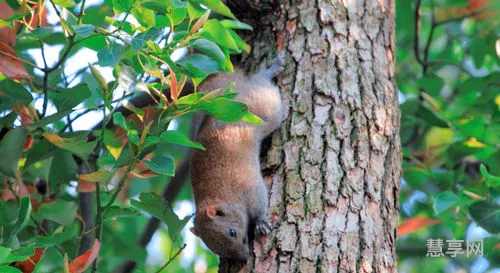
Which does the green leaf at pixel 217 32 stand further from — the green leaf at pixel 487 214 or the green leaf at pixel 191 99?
the green leaf at pixel 487 214

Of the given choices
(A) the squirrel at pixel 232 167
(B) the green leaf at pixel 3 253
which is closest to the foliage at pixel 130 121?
(B) the green leaf at pixel 3 253

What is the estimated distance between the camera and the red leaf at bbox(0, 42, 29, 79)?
324 centimetres

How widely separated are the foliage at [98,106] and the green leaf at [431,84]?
1.80m

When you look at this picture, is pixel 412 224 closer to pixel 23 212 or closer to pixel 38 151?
pixel 38 151

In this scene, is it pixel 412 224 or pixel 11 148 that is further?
pixel 412 224

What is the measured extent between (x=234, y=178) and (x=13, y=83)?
1364mm

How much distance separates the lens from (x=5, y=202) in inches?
141

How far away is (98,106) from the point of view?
333cm

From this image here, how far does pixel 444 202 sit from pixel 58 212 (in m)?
1.86

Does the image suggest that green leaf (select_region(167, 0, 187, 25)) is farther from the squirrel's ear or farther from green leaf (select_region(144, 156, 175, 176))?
the squirrel's ear

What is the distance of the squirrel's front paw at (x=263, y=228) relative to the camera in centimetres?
337

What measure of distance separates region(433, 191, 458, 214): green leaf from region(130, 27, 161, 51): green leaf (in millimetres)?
1765

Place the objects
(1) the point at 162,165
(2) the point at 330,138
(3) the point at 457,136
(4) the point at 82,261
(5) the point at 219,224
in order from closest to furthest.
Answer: (1) the point at 162,165, (4) the point at 82,261, (2) the point at 330,138, (5) the point at 219,224, (3) the point at 457,136

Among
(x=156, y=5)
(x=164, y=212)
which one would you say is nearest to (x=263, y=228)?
(x=164, y=212)
